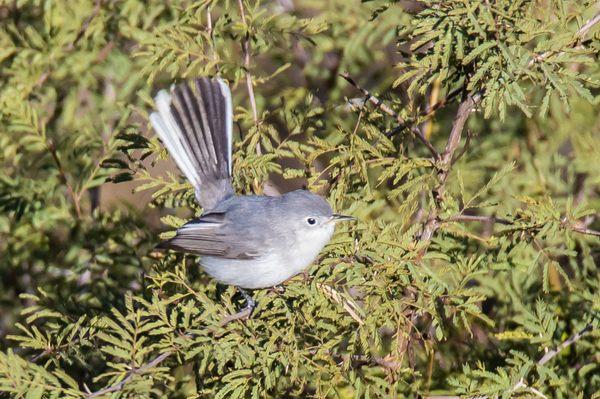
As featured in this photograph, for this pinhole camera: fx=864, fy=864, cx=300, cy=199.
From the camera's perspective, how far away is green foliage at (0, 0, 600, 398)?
253 centimetres

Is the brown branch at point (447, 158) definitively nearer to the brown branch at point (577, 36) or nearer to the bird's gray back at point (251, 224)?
the brown branch at point (577, 36)

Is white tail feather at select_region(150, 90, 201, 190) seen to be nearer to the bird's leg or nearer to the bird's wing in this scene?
the bird's wing

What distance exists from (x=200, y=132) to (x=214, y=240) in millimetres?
494

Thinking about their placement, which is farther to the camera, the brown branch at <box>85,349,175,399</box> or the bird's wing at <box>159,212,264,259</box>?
the bird's wing at <box>159,212,264,259</box>

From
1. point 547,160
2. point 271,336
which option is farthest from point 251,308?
point 547,160

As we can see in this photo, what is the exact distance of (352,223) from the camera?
9.55 feet

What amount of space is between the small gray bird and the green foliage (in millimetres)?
80

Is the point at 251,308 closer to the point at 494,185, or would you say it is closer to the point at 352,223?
the point at 352,223

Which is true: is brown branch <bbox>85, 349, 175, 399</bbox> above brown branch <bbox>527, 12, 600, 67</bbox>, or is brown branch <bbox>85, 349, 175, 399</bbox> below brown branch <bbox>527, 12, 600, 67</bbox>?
below

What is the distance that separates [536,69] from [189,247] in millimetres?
1279

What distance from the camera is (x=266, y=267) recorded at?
324 cm

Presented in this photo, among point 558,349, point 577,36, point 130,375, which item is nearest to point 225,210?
point 130,375

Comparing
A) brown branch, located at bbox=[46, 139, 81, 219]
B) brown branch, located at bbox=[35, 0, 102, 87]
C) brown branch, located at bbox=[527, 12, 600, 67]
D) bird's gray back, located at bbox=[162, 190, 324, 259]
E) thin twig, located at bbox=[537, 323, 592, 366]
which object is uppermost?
brown branch, located at bbox=[527, 12, 600, 67]

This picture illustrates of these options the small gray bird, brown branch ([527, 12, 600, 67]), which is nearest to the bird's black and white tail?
the small gray bird
